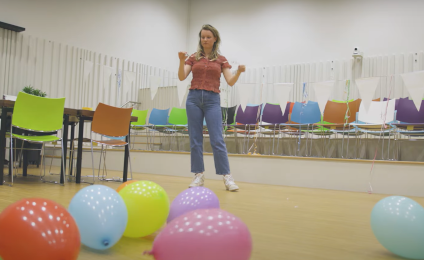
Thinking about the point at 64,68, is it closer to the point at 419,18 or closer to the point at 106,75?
the point at 106,75

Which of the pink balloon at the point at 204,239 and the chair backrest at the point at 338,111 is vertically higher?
the chair backrest at the point at 338,111

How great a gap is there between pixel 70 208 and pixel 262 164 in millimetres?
3427

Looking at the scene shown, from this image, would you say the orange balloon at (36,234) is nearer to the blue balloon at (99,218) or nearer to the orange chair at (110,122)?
the blue balloon at (99,218)

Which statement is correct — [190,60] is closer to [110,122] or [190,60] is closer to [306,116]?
[110,122]

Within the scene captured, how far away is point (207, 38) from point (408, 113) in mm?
3092

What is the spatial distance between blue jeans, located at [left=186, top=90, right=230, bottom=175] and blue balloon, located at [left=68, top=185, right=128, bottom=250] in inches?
70.2

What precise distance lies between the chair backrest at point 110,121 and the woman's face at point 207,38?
3.67 feet

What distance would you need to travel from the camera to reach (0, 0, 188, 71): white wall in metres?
7.37

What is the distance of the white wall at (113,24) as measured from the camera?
7.37 m

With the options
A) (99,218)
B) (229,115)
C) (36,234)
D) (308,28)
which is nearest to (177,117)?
(229,115)

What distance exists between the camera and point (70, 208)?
3.65 ft

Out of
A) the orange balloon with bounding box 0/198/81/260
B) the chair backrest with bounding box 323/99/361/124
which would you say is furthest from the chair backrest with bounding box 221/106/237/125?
the orange balloon with bounding box 0/198/81/260

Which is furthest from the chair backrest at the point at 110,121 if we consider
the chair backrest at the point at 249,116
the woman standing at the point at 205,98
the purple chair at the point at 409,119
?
the purple chair at the point at 409,119

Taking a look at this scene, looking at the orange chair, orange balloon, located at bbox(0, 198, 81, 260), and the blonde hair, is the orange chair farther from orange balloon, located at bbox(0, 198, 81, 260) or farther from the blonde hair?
orange balloon, located at bbox(0, 198, 81, 260)
